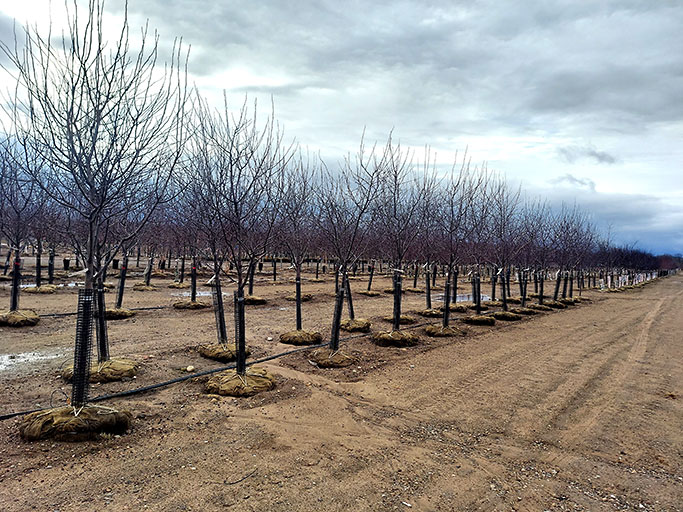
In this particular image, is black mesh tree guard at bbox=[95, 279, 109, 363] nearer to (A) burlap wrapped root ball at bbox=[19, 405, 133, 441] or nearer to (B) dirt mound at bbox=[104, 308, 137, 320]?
(A) burlap wrapped root ball at bbox=[19, 405, 133, 441]

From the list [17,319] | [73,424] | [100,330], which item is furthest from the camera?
[17,319]

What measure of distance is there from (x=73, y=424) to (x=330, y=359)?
422 centimetres

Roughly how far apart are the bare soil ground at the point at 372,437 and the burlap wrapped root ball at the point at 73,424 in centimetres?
11

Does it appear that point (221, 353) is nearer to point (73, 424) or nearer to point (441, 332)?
point (73, 424)

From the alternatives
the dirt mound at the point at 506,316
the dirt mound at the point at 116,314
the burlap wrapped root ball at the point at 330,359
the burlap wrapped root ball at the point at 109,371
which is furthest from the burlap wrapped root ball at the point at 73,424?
the dirt mound at the point at 506,316

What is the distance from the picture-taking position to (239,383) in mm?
5887

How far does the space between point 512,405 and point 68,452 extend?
17.3ft

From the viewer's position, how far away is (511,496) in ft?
11.8

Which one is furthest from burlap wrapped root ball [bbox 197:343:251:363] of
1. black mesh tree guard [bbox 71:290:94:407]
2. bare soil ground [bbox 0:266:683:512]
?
black mesh tree guard [bbox 71:290:94:407]

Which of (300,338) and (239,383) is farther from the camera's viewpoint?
(300,338)

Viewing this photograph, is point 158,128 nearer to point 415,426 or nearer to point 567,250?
Result: point 415,426

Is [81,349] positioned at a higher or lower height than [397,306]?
higher

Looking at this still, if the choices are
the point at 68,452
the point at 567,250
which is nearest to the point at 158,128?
the point at 68,452

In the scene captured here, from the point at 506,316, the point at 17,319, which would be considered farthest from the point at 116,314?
the point at 506,316
